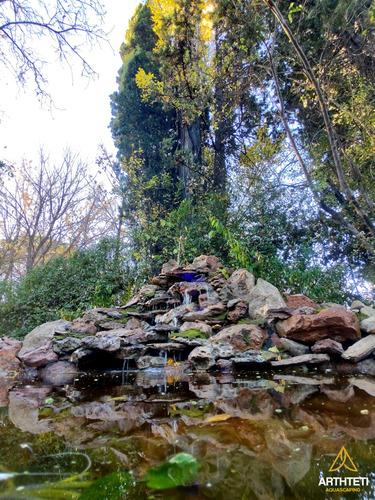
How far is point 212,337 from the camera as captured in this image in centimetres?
402

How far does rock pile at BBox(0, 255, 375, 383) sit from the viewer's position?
349cm

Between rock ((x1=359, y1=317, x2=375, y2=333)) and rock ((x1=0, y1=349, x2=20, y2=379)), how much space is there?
4.67 meters

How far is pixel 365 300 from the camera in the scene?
7.79 metres

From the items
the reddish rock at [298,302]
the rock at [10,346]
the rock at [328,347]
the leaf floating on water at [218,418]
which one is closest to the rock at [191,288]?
the reddish rock at [298,302]

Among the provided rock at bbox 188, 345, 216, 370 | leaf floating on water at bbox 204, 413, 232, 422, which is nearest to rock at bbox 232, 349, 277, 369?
rock at bbox 188, 345, 216, 370

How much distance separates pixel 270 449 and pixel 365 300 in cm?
798

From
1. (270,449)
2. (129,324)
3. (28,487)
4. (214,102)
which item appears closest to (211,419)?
(270,449)

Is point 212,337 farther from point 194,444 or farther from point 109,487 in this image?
point 109,487

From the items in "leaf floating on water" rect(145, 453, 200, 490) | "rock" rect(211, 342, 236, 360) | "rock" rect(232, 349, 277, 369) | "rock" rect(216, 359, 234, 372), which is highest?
"rock" rect(211, 342, 236, 360)

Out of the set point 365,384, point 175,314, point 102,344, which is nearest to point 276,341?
point 365,384

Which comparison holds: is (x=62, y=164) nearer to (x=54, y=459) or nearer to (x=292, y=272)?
(x=292, y=272)

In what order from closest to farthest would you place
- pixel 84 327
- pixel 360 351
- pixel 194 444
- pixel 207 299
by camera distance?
pixel 194 444
pixel 360 351
pixel 84 327
pixel 207 299

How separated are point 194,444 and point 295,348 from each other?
9.44 ft

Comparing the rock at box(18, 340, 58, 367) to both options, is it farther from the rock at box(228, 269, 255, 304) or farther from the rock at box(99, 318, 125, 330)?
the rock at box(228, 269, 255, 304)
